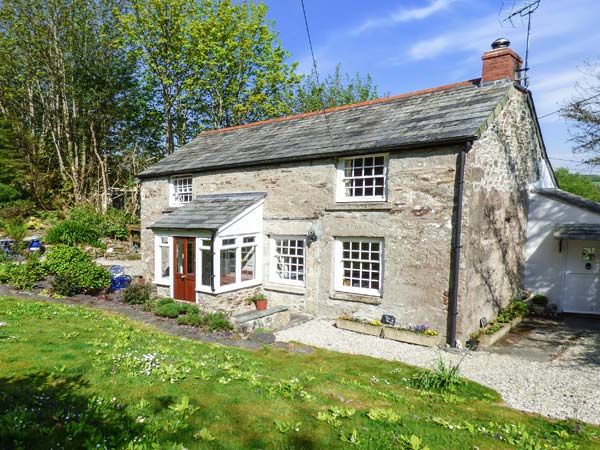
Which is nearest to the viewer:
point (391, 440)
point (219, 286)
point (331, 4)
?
point (391, 440)

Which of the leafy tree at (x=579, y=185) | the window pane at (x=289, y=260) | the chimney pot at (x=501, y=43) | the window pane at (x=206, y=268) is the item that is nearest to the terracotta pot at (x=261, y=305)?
the window pane at (x=289, y=260)

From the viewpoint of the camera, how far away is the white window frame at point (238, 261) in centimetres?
1205

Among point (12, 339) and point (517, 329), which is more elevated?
point (12, 339)

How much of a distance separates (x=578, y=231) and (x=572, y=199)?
1276 millimetres

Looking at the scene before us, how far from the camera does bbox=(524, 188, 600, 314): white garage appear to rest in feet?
41.0

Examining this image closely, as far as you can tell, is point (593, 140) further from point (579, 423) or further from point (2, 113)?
point (2, 113)

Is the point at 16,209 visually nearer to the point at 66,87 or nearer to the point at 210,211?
the point at 66,87

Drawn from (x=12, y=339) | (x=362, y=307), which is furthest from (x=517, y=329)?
(x=12, y=339)

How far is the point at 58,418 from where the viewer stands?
4.00m

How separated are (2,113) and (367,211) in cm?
3138

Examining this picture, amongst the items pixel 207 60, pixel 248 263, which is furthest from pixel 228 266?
pixel 207 60

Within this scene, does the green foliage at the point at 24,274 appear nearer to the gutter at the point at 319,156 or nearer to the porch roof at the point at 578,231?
the gutter at the point at 319,156

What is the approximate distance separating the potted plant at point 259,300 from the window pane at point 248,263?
700 millimetres

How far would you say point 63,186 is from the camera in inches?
1126
